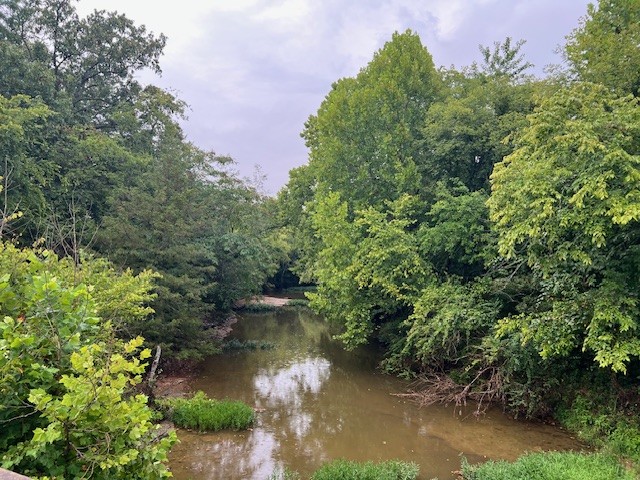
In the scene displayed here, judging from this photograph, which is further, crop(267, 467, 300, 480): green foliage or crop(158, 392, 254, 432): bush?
crop(158, 392, 254, 432): bush

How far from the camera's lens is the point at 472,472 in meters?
6.98

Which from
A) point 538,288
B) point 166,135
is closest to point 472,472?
point 538,288

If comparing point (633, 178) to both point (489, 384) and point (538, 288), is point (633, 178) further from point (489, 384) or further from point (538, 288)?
point (489, 384)

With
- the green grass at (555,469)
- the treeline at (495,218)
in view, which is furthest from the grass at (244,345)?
the green grass at (555,469)

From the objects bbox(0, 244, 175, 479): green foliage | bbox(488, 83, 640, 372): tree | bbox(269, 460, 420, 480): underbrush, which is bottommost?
bbox(269, 460, 420, 480): underbrush

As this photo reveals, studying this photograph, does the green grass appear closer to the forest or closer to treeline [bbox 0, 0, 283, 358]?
the forest

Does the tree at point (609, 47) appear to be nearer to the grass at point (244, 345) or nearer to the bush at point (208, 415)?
the bush at point (208, 415)

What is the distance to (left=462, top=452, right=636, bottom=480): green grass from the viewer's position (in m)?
Result: 6.31

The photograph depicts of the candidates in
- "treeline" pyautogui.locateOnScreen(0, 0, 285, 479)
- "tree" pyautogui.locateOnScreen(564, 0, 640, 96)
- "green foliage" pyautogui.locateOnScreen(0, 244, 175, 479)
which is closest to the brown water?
"treeline" pyautogui.locateOnScreen(0, 0, 285, 479)

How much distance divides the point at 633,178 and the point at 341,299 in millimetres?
8403

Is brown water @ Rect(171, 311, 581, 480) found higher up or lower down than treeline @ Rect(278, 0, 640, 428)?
lower down

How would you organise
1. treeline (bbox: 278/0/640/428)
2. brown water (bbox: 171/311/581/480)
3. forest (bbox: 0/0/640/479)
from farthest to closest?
brown water (bbox: 171/311/581/480) < treeline (bbox: 278/0/640/428) < forest (bbox: 0/0/640/479)

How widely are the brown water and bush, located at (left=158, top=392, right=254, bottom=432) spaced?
0.20 metres

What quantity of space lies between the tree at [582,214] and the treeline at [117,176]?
7959 millimetres
